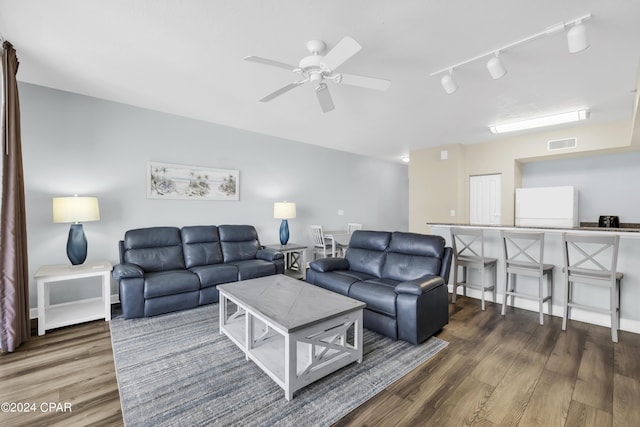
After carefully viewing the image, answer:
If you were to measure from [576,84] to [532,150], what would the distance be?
6.93ft

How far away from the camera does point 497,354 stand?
239 cm

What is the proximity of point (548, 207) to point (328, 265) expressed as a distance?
13.4 ft

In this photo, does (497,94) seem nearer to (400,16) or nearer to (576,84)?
(576,84)

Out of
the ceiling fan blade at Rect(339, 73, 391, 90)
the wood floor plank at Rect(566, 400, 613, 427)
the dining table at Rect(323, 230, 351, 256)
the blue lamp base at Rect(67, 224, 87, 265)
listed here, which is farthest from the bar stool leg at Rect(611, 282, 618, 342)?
the blue lamp base at Rect(67, 224, 87, 265)

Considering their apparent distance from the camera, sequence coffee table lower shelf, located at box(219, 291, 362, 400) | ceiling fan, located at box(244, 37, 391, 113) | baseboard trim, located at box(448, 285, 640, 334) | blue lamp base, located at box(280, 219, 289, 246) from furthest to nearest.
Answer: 1. blue lamp base, located at box(280, 219, 289, 246)
2. baseboard trim, located at box(448, 285, 640, 334)
3. ceiling fan, located at box(244, 37, 391, 113)
4. coffee table lower shelf, located at box(219, 291, 362, 400)

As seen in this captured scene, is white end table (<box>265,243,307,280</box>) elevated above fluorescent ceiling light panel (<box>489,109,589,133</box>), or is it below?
below

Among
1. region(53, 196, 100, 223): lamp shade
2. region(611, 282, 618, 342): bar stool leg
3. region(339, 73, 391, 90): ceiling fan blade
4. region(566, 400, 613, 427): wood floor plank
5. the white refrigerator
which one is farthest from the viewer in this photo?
the white refrigerator

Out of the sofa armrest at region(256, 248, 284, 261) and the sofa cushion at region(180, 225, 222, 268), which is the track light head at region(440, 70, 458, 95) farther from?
the sofa cushion at region(180, 225, 222, 268)

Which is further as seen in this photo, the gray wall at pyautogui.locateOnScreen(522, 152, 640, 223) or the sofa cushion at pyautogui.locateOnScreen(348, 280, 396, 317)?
the gray wall at pyautogui.locateOnScreen(522, 152, 640, 223)

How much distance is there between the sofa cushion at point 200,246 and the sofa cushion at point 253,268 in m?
0.31

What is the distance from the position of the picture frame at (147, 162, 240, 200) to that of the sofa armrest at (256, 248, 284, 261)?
1128mm

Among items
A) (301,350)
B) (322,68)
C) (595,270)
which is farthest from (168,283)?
(595,270)

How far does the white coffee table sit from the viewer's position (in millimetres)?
1849

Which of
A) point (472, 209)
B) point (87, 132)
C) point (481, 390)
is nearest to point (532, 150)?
point (472, 209)
